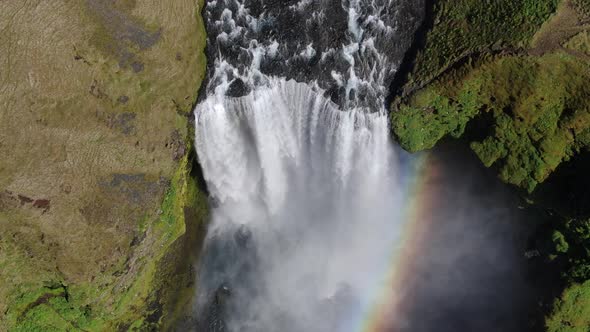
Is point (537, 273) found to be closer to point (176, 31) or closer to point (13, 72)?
point (176, 31)

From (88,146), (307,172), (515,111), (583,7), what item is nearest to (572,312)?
(515,111)

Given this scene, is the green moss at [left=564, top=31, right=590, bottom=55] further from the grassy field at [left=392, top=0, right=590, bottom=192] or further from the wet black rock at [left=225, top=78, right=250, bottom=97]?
the wet black rock at [left=225, top=78, right=250, bottom=97]

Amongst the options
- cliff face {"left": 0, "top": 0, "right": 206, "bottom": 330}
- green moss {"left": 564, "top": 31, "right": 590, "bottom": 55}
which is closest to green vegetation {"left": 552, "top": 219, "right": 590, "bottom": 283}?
green moss {"left": 564, "top": 31, "right": 590, "bottom": 55}

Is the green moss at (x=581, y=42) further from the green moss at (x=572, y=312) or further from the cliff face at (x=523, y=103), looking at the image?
the green moss at (x=572, y=312)

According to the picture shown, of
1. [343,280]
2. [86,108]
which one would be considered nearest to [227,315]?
[343,280]

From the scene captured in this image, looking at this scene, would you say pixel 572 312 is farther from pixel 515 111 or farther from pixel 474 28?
pixel 474 28

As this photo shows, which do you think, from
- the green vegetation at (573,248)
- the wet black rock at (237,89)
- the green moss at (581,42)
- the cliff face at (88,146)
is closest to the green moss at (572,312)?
the green vegetation at (573,248)

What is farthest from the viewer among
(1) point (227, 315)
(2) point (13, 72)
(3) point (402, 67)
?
(1) point (227, 315)
